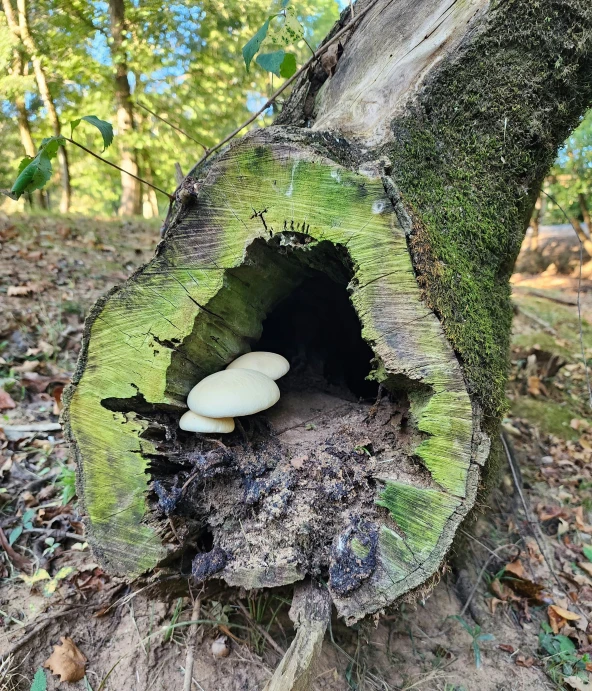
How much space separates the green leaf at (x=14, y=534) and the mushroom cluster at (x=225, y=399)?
3.71 feet

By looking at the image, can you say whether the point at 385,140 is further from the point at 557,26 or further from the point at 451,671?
the point at 451,671

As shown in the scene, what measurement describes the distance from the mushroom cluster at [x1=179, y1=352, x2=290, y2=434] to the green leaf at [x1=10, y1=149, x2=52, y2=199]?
99 centimetres

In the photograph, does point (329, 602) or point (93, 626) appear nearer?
point (329, 602)

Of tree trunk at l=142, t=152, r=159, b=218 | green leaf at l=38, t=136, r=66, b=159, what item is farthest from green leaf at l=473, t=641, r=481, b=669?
tree trunk at l=142, t=152, r=159, b=218

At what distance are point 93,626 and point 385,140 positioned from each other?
2274mm

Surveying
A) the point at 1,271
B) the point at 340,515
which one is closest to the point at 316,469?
the point at 340,515

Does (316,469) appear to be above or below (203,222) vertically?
below

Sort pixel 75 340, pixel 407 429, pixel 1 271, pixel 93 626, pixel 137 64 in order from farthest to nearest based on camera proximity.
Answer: pixel 137 64, pixel 1 271, pixel 75 340, pixel 93 626, pixel 407 429

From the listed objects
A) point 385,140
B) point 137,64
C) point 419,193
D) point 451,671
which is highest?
point 137,64

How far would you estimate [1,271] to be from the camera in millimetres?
3928

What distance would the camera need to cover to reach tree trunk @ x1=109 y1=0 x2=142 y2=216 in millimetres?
6629

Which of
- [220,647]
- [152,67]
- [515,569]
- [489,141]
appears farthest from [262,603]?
[152,67]

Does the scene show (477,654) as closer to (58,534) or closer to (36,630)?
(36,630)

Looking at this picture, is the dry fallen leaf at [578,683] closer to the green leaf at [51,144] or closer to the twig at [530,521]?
the twig at [530,521]
